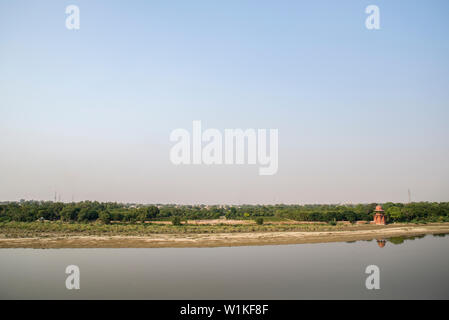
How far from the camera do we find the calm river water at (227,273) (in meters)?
14.6

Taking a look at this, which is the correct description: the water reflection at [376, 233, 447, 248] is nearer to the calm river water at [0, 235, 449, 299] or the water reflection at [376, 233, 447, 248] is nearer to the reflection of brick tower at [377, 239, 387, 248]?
the reflection of brick tower at [377, 239, 387, 248]

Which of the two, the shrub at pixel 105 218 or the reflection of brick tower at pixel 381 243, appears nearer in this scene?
the reflection of brick tower at pixel 381 243

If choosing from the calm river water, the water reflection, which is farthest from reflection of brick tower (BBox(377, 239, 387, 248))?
the calm river water

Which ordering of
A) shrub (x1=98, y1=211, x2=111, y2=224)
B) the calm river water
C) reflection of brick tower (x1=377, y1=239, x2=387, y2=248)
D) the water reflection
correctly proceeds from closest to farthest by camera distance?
the calm river water → reflection of brick tower (x1=377, y1=239, x2=387, y2=248) → the water reflection → shrub (x1=98, y1=211, x2=111, y2=224)

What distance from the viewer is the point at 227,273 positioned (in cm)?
1805

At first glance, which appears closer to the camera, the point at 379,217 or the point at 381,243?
the point at 381,243

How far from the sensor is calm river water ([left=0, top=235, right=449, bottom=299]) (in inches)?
575

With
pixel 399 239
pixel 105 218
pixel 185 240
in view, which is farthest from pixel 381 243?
pixel 105 218

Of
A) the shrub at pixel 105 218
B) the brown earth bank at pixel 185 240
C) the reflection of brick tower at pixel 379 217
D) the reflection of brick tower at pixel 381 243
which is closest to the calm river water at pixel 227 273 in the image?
the brown earth bank at pixel 185 240

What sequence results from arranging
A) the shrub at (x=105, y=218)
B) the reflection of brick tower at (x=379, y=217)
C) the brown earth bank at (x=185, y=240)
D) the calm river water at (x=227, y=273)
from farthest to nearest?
the reflection of brick tower at (x=379, y=217), the shrub at (x=105, y=218), the brown earth bank at (x=185, y=240), the calm river water at (x=227, y=273)

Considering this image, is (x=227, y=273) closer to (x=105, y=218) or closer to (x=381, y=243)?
(x=381, y=243)

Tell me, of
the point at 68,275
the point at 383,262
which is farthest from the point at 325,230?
the point at 68,275

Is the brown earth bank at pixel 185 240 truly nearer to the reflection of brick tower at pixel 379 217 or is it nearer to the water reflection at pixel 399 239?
the water reflection at pixel 399 239
